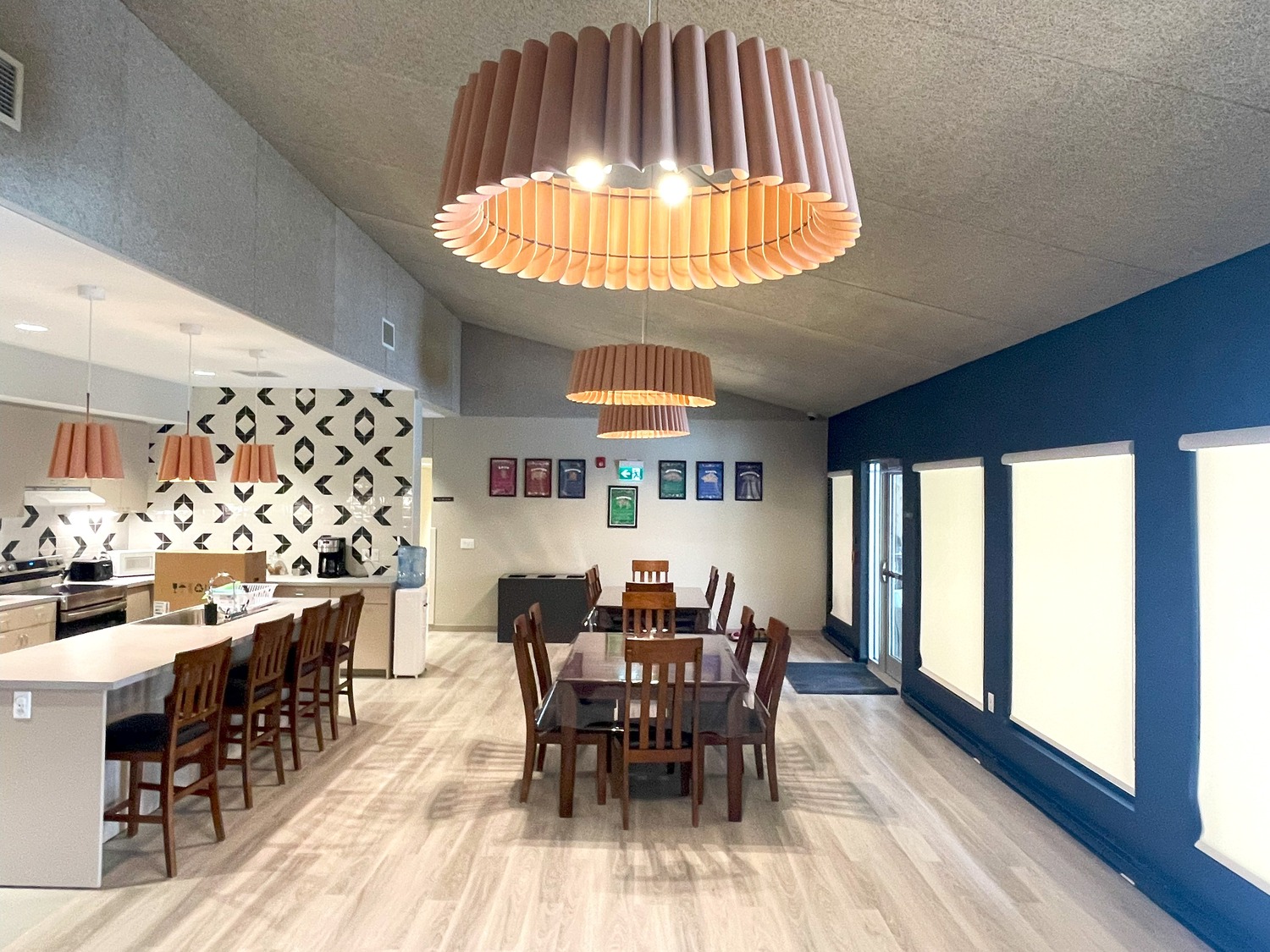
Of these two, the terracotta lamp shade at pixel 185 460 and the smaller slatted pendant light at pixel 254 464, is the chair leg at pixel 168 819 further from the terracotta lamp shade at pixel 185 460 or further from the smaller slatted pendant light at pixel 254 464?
the smaller slatted pendant light at pixel 254 464

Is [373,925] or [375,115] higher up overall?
[375,115]

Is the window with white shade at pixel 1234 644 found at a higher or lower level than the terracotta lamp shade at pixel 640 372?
lower

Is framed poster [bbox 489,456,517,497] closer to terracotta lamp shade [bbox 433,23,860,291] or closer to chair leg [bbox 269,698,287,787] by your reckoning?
chair leg [bbox 269,698,287,787]

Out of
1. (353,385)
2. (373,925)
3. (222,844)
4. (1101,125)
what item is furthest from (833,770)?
(353,385)

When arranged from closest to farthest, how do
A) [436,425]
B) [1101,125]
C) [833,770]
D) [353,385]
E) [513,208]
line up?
[513,208], [1101,125], [833,770], [353,385], [436,425]

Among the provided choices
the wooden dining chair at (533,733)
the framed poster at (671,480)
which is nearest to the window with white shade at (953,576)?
the wooden dining chair at (533,733)

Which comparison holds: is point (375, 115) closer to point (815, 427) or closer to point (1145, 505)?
point (1145, 505)

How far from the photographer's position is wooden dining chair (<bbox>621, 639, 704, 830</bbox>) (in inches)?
144

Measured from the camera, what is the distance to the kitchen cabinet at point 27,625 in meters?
5.05

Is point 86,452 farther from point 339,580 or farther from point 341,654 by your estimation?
point 339,580

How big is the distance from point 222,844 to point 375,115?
11.3 ft

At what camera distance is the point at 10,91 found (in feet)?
8.06

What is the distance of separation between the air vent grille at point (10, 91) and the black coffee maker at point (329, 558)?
16.1 feet

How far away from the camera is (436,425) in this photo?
911cm
